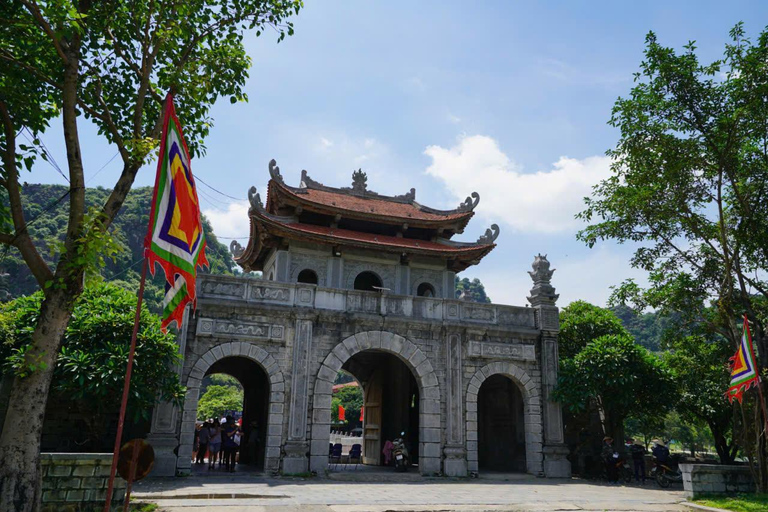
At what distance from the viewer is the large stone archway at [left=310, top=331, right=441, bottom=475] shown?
15.6 m

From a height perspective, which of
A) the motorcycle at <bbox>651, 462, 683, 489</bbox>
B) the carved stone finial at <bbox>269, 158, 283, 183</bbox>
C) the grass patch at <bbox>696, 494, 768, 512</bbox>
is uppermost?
the carved stone finial at <bbox>269, 158, 283, 183</bbox>

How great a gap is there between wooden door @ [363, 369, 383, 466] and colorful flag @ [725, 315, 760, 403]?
12088 millimetres

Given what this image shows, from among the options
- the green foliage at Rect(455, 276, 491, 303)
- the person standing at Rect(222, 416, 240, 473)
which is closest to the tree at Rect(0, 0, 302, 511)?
the person standing at Rect(222, 416, 240, 473)

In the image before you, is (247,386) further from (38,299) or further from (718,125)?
Result: (718,125)

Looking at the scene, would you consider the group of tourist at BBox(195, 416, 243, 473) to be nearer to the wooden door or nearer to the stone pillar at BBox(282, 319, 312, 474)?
the stone pillar at BBox(282, 319, 312, 474)

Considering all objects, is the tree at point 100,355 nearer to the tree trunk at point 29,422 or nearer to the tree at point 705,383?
the tree trunk at point 29,422

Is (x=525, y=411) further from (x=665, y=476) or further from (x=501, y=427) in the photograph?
(x=665, y=476)

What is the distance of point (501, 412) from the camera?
20.3 metres

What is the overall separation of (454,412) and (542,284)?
5.22 m

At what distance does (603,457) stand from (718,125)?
33.2 feet

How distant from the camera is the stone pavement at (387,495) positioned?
10.5 meters

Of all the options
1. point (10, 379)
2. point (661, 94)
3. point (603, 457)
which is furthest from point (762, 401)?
point (10, 379)

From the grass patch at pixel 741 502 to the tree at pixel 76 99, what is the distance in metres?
12.5

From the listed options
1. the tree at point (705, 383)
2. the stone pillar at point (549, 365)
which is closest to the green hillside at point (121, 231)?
the stone pillar at point (549, 365)
